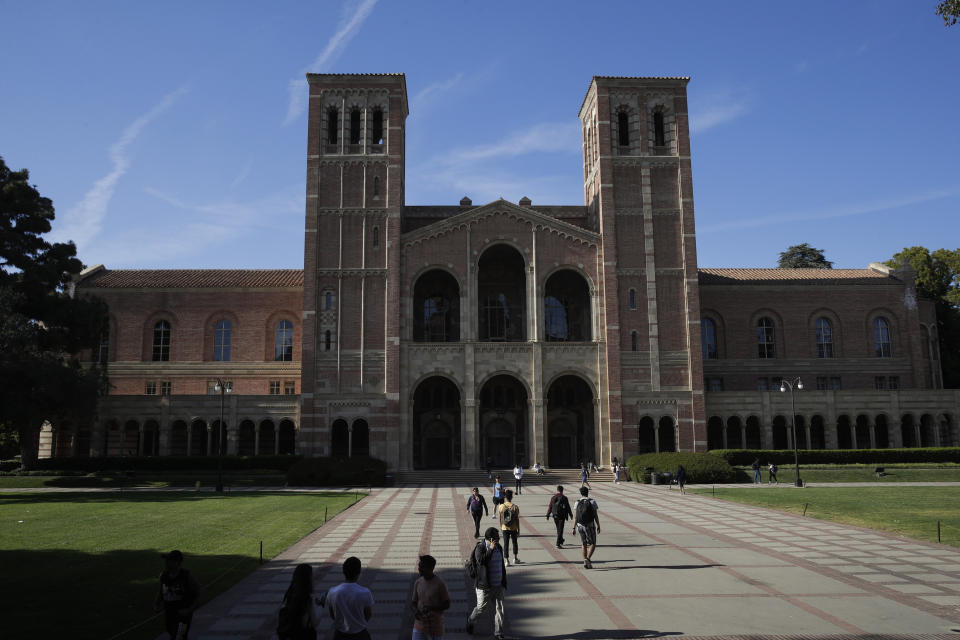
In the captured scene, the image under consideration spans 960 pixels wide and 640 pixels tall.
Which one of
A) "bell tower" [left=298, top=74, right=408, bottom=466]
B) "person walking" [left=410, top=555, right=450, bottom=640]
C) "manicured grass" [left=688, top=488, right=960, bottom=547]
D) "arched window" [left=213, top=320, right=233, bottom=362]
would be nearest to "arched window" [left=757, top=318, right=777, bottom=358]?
→ "manicured grass" [left=688, top=488, right=960, bottom=547]

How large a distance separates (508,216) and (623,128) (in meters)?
11.8

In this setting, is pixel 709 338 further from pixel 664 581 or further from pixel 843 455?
pixel 664 581

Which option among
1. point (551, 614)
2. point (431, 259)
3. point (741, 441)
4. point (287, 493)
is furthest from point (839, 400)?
point (551, 614)

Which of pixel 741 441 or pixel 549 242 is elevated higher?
pixel 549 242

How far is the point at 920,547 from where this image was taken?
18.3 metres

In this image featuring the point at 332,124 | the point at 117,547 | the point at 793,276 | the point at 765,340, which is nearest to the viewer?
the point at 117,547

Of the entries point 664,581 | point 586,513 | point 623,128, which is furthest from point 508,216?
point 664,581

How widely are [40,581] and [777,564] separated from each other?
15.3 m

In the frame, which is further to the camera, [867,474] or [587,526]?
[867,474]

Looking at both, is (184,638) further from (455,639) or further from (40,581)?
(40,581)

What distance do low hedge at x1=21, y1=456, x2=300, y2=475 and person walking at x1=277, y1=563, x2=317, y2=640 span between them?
132 ft

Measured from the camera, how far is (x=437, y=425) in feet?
179

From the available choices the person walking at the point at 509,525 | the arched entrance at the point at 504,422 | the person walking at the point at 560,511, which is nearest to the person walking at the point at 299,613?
the person walking at the point at 509,525

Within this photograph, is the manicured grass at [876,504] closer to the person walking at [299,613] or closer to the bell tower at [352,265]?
the person walking at [299,613]
